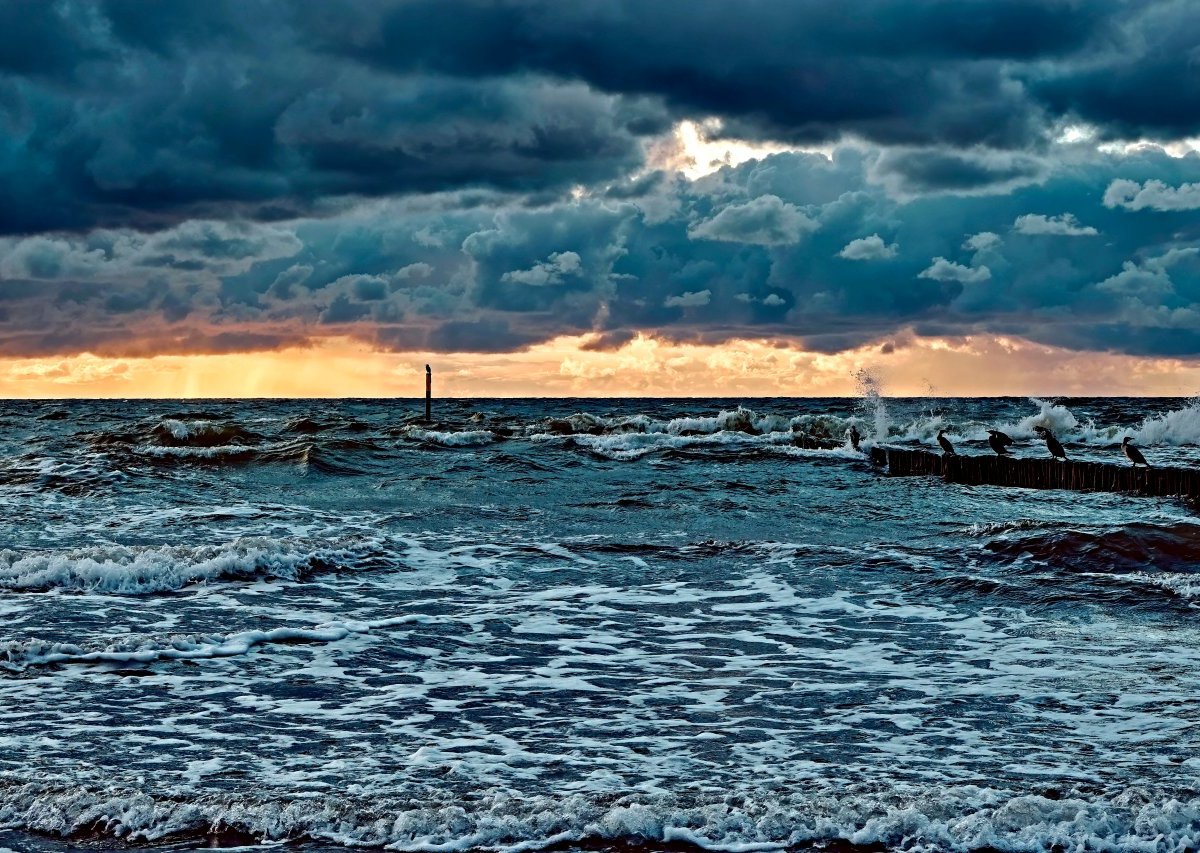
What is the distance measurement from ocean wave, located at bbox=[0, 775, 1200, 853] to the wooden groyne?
1582cm

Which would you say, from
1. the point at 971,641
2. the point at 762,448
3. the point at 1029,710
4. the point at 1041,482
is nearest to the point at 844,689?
the point at 1029,710

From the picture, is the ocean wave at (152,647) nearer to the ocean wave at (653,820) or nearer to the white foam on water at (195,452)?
the ocean wave at (653,820)

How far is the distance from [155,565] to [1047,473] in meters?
17.1

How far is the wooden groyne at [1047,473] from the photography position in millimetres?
19859

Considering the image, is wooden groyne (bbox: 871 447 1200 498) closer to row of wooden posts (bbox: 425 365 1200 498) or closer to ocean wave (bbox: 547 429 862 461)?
row of wooden posts (bbox: 425 365 1200 498)

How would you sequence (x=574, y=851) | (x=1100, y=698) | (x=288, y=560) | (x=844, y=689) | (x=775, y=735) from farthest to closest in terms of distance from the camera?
(x=288, y=560)
(x=844, y=689)
(x=1100, y=698)
(x=775, y=735)
(x=574, y=851)

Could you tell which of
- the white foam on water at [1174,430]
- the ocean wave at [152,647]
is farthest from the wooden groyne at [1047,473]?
the ocean wave at [152,647]

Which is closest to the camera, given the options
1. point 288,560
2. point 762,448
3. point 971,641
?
point 971,641

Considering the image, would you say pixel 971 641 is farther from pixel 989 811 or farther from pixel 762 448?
pixel 762 448

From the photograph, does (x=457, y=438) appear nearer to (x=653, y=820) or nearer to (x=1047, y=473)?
(x=1047, y=473)

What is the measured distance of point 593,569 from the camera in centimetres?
1281

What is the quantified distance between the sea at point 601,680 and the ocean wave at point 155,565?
0.13 ft

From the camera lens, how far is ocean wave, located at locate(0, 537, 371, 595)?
11.4m

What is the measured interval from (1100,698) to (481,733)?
12.6ft
